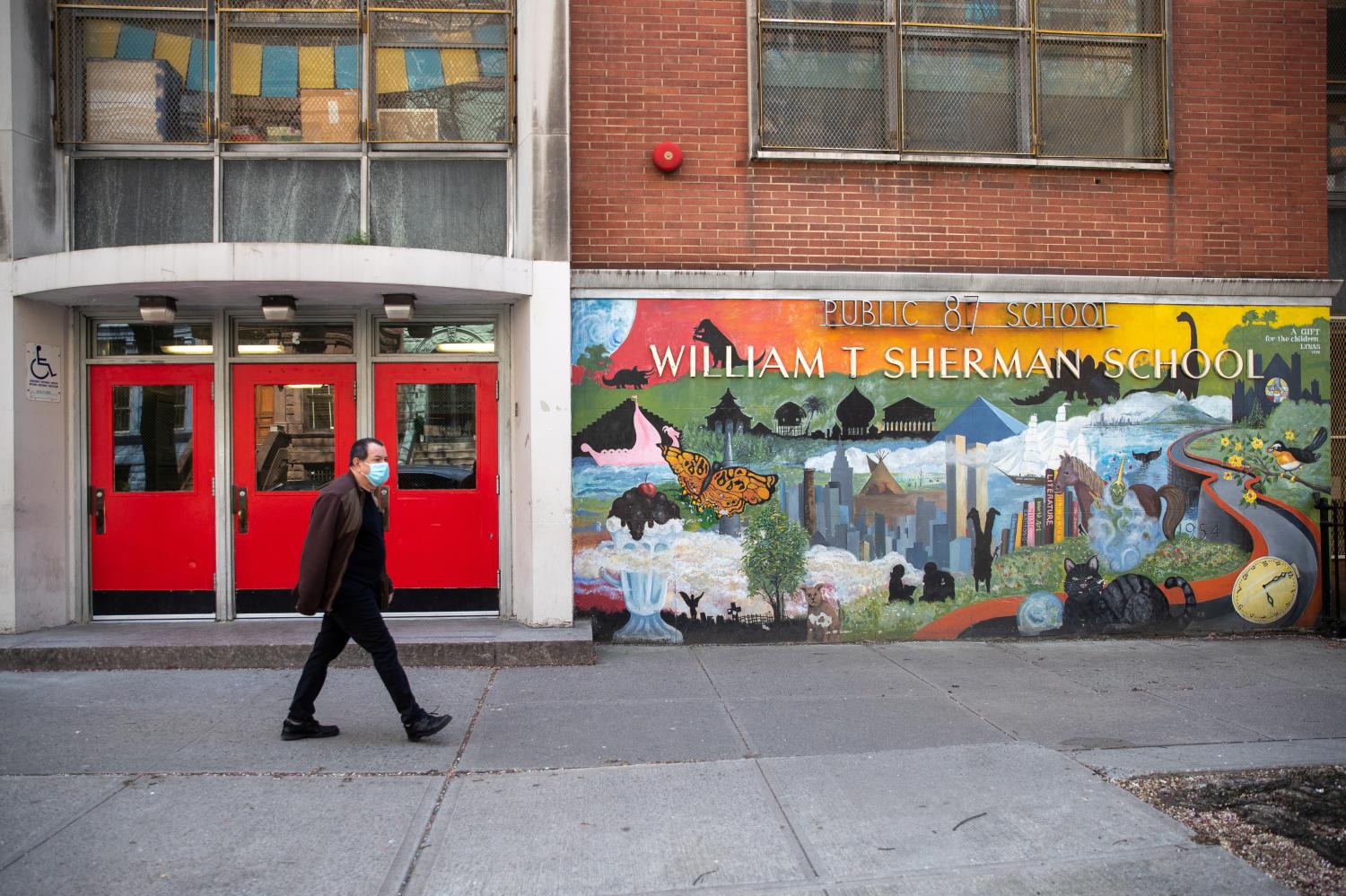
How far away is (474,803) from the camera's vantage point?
15.7 ft

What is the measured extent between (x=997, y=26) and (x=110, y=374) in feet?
27.9

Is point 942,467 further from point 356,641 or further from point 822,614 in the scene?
point 356,641

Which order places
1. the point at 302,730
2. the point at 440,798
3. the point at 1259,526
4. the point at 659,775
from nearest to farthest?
1. the point at 440,798
2. the point at 659,775
3. the point at 302,730
4. the point at 1259,526

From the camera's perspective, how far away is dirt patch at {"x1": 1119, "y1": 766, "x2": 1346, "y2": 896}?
4133 mm

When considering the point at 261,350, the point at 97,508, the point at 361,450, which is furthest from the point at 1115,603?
the point at 97,508

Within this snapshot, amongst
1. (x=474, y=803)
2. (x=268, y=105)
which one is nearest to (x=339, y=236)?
(x=268, y=105)

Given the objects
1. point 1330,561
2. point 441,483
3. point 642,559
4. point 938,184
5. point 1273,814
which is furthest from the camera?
point 1330,561

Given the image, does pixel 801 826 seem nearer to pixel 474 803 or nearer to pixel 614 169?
pixel 474 803

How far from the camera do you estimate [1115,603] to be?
8.72 metres

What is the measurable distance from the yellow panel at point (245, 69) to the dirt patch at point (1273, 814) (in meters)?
8.42

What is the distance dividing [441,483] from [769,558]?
2938 millimetres

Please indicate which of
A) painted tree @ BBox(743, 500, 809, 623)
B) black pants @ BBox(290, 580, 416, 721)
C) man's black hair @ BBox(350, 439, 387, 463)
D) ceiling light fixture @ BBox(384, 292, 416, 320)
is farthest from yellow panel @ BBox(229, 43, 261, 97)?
painted tree @ BBox(743, 500, 809, 623)

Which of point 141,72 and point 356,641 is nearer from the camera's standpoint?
point 356,641

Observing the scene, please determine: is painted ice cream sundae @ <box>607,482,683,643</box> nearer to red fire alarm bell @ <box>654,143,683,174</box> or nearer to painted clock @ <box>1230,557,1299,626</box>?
red fire alarm bell @ <box>654,143,683,174</box>
